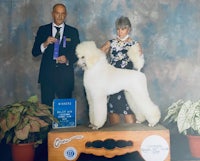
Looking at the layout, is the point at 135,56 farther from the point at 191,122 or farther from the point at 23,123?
the point at 23,123

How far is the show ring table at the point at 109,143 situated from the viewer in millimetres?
1974

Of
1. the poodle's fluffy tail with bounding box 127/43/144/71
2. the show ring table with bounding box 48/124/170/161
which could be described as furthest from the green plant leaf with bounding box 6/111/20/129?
the poodle's fluffy tail with bounding box 127/43/144/71

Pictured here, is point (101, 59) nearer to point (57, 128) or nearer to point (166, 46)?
point (57, 128)

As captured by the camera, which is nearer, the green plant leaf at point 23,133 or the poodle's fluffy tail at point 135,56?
the green plant leaf at point 23,133

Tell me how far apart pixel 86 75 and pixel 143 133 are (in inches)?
19.1

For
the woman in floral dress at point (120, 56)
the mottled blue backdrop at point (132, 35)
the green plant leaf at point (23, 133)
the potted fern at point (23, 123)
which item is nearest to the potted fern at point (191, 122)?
the woman in floral dress at point (120, 56)

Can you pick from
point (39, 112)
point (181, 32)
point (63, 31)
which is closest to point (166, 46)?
point (181, 32)

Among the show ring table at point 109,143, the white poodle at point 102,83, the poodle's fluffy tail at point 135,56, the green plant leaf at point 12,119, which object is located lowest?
the show ring table at point 109,143

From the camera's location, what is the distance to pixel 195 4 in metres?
2.85

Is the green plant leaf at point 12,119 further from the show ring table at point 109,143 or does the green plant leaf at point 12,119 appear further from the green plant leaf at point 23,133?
the show ring table at point 109,143

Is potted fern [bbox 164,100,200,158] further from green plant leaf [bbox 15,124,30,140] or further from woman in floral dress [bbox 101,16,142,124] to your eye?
green plant leaf [bbox 15,124,30,140]

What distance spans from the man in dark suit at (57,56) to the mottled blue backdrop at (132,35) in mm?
327

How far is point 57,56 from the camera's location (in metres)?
2.39

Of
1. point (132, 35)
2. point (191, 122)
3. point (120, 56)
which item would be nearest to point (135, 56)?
point (120, 56)
